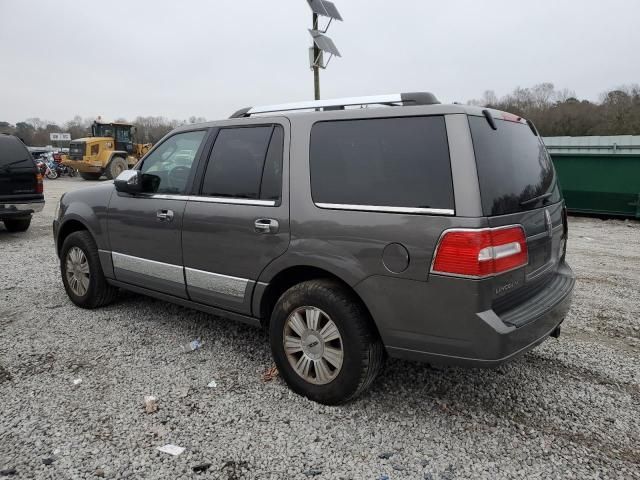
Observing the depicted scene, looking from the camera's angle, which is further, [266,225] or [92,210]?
[92,210]

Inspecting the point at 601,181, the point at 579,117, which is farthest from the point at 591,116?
the point at 601,181

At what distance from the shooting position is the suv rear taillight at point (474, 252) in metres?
2.31

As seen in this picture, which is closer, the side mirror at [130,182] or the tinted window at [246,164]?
the tinted window at [246,164]

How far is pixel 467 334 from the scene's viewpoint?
238cm

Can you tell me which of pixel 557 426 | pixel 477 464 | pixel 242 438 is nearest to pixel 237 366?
pixel 242 438

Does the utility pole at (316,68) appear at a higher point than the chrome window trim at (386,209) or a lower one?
higher

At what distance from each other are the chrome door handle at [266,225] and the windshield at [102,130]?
28.2 metres

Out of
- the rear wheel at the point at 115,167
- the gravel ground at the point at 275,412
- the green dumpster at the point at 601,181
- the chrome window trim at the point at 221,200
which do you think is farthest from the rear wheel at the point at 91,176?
the chrome window trim at the point at 221,200

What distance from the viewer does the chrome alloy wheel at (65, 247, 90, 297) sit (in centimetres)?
458

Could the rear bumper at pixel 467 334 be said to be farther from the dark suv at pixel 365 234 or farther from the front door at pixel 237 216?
the front door at pixel 237 216

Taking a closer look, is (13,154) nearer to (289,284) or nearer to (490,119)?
(289,284)

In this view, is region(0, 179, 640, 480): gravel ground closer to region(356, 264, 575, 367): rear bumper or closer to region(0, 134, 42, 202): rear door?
region(356, 264, 575, 367): rear bumper

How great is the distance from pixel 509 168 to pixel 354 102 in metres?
1.08

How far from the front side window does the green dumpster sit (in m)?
10.3
